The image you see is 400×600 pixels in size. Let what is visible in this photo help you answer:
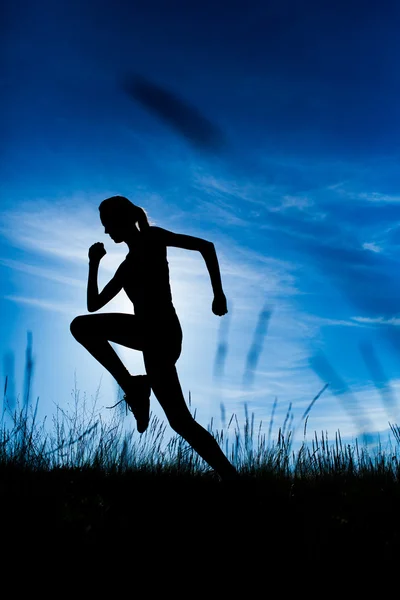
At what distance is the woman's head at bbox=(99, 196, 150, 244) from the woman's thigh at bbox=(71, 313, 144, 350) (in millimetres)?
727

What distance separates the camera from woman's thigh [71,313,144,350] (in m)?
4.25

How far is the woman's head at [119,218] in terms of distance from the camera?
4.54m

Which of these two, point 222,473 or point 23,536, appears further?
point 222,473

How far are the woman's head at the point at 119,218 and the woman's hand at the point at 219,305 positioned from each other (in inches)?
33.8

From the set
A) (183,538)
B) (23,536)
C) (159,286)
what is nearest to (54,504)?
(23,536)

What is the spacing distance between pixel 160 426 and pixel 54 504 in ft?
7.81

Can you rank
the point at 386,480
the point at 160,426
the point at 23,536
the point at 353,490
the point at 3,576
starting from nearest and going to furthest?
the point at 3,576 < the point at 23,536 < the point at 353,490 < the point at 386,480 < the point at 160,426

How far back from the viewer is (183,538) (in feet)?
11.2

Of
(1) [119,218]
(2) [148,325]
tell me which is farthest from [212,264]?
(1) [119,218]

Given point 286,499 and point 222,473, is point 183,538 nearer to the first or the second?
point 222,473

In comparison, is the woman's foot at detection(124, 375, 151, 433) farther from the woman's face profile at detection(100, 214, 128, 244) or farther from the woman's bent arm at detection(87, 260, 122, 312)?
the woman's face profile at detection(100, 214, 128, 244)

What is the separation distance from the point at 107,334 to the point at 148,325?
1.08 ft

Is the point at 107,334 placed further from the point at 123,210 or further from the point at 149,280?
the point at 123,210

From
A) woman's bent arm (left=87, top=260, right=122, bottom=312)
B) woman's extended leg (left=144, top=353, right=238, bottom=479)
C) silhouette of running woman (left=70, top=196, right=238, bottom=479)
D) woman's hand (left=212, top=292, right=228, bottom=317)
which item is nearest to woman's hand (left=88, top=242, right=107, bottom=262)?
woman's bent arm (left=87, top=260, right=122, bottom=312)
